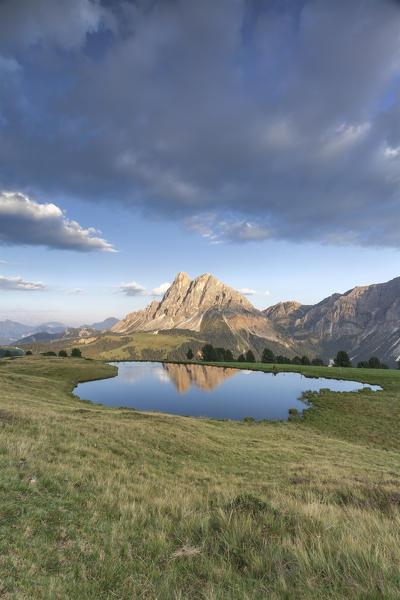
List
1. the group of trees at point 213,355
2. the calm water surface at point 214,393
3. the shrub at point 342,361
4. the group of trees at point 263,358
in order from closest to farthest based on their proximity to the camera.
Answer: the calm water surface at point 214,393, the shrub at point 342,361, the group of trees at point 263,358, the group of trees at point 213,355

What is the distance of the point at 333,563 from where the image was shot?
12.7 ft

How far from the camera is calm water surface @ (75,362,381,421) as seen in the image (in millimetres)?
41312

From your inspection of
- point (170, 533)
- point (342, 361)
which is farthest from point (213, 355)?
point (170, 533)

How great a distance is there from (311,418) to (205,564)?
125 feet

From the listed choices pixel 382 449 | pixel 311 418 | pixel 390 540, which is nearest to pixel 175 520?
pixel 390 540

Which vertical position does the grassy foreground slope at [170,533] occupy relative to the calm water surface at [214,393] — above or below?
above

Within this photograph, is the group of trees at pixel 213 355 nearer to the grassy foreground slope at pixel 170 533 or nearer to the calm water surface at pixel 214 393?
the calm water surface at pixel 214 393

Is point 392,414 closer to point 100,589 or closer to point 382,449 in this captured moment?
point 382,449

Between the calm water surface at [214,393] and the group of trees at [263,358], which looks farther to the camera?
the group of trees at [263,358]

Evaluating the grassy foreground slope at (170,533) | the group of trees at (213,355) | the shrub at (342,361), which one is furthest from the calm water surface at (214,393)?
the group of trees at (213,355)

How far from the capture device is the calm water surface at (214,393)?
41312 mm

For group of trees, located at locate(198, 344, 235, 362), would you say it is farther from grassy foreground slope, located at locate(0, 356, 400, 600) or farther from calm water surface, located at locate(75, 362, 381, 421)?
grassy foreground slope, located at locate(0, 356, 400, 600)

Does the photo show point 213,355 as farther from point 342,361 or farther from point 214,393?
point 214,393

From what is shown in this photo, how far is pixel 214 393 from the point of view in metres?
53.2
